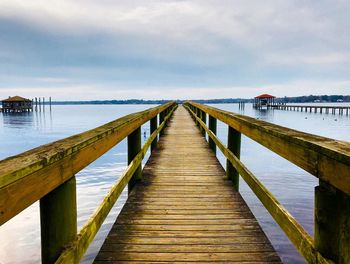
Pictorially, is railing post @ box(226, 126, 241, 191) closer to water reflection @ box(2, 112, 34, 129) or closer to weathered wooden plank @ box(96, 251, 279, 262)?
weathered wooden plank @ box(96, 251, 279, 262)

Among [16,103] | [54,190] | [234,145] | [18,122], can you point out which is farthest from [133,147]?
[16,103]

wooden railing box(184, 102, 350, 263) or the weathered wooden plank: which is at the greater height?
wooden railing box(184, 102, 350, 263)

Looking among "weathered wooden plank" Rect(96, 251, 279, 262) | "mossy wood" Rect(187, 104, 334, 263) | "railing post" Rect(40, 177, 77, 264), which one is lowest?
"weathered wooden plank" Rect(96, 251, 279, 262)

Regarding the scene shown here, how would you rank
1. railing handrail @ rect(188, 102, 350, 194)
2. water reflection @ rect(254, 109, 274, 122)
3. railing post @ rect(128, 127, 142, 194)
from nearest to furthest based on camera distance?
railing handrail @ rect(188, 102, 350, 194), railing post @ rect(128, 127, 142, 194), water reflection @ rect(254, 109, 274, 122)

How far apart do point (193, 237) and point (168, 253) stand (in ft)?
1.45

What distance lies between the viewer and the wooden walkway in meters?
2.88

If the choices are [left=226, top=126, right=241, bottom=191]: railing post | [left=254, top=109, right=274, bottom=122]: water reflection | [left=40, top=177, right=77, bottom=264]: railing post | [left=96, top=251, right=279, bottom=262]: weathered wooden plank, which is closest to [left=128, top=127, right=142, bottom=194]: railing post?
[left=226, top=126, right=241, bottom=191]: railing post

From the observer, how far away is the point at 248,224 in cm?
361

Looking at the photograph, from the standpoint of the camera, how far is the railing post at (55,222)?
177 cm

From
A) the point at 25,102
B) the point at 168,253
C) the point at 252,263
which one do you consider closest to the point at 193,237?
the point at 168,253

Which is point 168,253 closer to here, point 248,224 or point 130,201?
point 248,224

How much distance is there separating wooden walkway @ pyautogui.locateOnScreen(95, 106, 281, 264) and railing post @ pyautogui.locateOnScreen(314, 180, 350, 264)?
1186 millimetres

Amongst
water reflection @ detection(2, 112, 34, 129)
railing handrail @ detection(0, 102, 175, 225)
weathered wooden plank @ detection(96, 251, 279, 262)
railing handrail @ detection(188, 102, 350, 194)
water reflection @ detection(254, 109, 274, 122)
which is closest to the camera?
railing handrail @ detection(0, 102, 175, 225)

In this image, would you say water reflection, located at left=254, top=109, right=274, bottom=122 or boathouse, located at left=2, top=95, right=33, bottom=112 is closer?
water reflection, located at left=254, top=109, right=274, bottom=122
